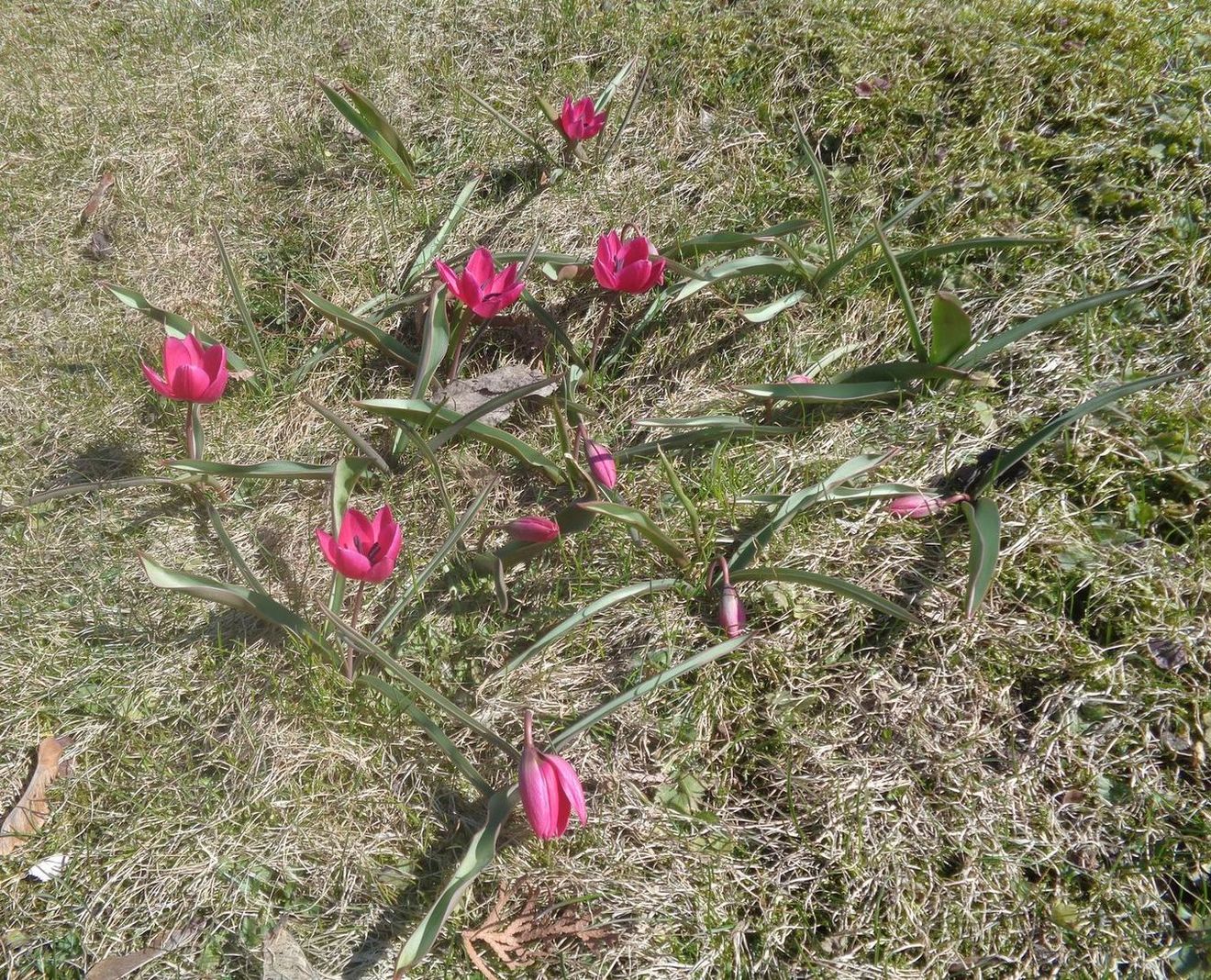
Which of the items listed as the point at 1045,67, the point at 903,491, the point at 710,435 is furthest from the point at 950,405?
the point at 1045,67

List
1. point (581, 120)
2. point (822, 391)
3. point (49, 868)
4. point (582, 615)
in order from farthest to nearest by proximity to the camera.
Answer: point (581, 120)
point (822, 391)
point (582, 615)
point (49, 868)

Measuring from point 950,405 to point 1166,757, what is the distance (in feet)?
2.64

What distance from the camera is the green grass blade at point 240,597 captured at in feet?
5.83

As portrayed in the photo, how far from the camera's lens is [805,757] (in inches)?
64.7

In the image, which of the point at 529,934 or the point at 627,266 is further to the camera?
the point at 627,266

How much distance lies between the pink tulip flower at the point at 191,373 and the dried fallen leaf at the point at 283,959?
3.42 ft

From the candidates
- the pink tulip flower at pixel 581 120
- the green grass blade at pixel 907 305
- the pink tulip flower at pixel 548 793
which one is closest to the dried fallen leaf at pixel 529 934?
the pink tulip flower at pixel 548 793

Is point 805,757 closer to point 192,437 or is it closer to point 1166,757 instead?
point 1166,757

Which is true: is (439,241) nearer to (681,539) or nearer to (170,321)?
(170,321)

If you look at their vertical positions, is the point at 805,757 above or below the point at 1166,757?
above

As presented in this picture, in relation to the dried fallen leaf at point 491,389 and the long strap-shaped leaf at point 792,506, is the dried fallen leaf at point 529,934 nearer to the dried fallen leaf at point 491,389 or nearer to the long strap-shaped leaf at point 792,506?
the long strap-shaped leaf at point 792,506

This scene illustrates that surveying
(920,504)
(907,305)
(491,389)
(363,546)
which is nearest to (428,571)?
(363,546)

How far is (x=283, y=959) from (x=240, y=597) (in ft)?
2.10

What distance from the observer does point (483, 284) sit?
213cm
